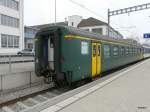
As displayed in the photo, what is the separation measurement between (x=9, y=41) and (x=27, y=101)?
35.8m

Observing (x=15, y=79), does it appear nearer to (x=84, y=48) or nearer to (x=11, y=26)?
(x=84, y=48)

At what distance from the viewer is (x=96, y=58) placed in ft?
39.3

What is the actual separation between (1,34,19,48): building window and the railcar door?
31.6m

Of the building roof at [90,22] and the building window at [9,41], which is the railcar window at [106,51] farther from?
the building roof at [90,22]

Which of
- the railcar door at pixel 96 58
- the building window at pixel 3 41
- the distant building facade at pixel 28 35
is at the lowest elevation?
the railcar door at pixel 96 58

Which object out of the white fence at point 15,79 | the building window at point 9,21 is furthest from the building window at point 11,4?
the white fence at point 15,79

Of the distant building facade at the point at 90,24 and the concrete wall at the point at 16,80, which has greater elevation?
the distant building facade at the point at 90,24

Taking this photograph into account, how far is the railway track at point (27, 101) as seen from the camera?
7270 millimetres

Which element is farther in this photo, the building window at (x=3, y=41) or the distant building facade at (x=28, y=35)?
the distant building facade at (x=28, y=35)

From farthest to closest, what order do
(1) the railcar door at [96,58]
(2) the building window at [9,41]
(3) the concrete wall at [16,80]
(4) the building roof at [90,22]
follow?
(4) the building roof at [90,22] → (2) the building window at [9,41] → (1) the railcar door at [96,58] → (3) the concrete wall at [16,80]

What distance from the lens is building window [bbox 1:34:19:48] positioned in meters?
40.5

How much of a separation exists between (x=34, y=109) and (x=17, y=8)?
41.4m

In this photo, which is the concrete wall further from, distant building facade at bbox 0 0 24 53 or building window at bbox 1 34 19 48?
building window at bbox 1 34 19 48

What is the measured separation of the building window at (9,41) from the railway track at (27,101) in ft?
108
